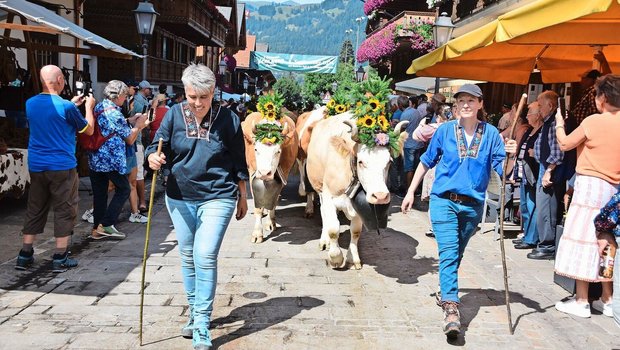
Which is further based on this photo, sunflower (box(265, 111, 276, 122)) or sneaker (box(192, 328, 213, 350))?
sunflower (box(265, 111, 276, 122))

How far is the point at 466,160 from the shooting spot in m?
4.80

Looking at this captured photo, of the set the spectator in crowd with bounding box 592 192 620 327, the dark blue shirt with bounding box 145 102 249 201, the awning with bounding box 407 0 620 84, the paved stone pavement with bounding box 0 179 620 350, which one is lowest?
the paved stone pavement with bounding box 0 179 620 350

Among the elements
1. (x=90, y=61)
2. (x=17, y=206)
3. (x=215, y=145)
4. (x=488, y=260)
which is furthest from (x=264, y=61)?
(x=215, y=145)

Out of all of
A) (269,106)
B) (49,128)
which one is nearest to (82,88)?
(269,106)

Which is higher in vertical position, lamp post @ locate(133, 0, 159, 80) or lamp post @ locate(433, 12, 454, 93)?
lamp post @ locate(433, 12, 454, 93)

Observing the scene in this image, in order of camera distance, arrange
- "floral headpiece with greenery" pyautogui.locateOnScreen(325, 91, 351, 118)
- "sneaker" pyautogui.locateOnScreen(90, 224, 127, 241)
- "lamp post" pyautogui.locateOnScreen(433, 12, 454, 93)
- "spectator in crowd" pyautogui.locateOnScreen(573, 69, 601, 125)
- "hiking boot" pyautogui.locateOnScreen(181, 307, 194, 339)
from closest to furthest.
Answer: "hiking boot" pyautogui.locateOnScreen(181, 307, 194, 339)
"spectator in crowd" pyautogui.locateOnScreen(573, 69, 601, 125)
"sneaker" pyautogui.locateOnScreen(90, 224, 127, 241)
"floral headpiece with greenery" pyautogui.locateOnScreen(325, 91, 351, 118)
"lamp post" pyautogui.locateOnScreen(433, 12, 454, 93)

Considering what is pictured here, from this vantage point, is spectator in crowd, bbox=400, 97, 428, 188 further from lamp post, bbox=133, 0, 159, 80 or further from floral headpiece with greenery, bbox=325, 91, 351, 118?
lamp post, bbox=133, 0, 159, 80

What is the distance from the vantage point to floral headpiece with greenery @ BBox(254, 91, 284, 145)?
704cm

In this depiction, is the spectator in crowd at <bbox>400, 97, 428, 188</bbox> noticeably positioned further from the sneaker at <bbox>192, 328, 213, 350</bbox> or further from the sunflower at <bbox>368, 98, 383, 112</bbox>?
the sneaker at <bbox>192, 328, 213, 350</bbox>

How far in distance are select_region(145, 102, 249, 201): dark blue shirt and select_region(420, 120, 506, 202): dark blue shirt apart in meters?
1.71

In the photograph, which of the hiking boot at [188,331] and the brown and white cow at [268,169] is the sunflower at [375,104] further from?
the hiking boot at [188,331]

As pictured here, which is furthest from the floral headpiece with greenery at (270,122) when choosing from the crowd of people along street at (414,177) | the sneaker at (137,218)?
the sneaker at (137,218)

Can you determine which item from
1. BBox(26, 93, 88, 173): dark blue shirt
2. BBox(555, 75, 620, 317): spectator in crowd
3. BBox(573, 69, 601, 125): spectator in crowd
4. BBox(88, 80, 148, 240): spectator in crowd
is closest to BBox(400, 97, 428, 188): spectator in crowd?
BBox(573, 69, 601, 125): spectator in crowd

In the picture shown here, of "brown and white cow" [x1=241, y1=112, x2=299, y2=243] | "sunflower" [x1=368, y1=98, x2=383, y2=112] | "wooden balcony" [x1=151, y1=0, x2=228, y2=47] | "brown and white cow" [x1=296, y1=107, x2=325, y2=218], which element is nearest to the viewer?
"sunflower" [x1=368, y1=98, x2=383, y2=112]
